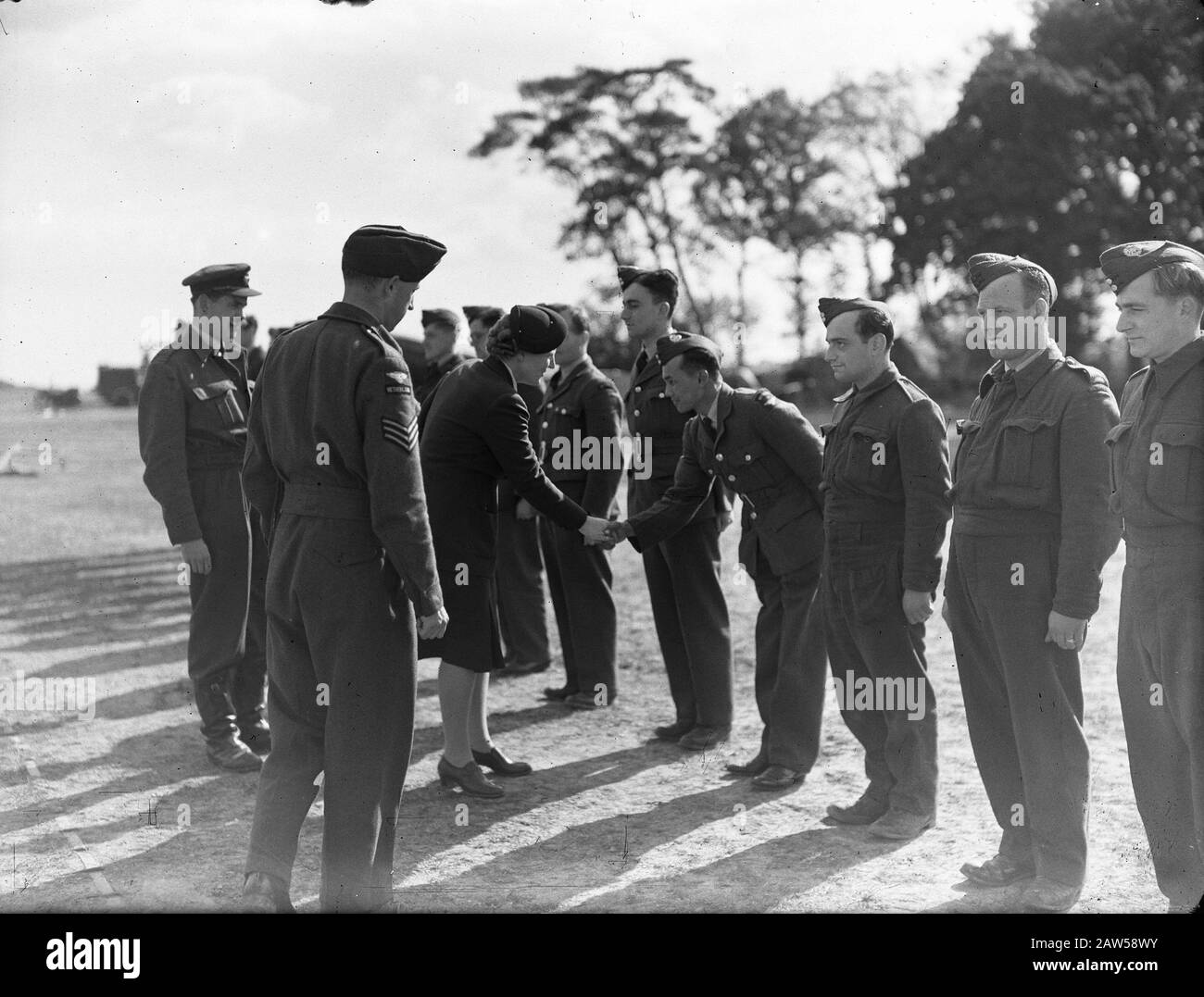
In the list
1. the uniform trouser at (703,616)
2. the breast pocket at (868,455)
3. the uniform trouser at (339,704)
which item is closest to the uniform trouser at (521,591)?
the uniform trouser at (703,616)

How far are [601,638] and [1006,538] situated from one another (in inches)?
142

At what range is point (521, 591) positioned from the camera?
29.1 feet

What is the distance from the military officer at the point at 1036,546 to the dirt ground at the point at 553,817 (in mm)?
236

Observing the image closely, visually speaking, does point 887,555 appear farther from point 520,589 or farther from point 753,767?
point 520,589

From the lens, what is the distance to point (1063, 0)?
20.7 meters

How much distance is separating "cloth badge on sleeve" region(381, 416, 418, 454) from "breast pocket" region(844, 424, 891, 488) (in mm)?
1989

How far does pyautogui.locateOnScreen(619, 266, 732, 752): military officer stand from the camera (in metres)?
6.86

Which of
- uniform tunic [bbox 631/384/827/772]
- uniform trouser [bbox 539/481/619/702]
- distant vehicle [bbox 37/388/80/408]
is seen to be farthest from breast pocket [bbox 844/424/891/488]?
distant vehicle [bbox 37/388/80/408]

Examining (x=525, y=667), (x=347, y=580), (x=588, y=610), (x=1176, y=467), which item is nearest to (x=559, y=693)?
(x=588, y=610)

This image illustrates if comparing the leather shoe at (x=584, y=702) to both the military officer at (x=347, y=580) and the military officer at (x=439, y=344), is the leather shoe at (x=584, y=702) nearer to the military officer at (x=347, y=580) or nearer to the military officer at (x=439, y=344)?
the military officer at (x=439, y=344)

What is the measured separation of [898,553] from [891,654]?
410 millimetres

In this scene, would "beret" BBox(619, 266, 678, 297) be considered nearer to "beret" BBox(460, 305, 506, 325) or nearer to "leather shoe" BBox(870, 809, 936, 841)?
"beret" BBox(460, 305, 506, 325)

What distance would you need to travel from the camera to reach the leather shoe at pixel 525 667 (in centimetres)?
876
